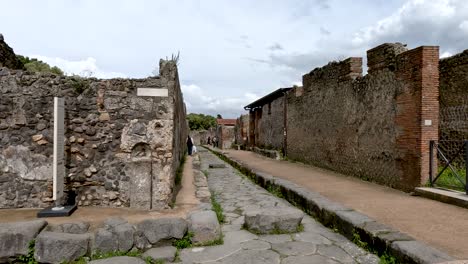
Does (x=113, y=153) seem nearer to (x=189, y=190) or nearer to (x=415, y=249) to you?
(x=189, y=190)

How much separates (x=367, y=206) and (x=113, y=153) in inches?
171

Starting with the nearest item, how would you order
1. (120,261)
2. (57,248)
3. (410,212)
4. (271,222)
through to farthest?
1. (120,261)
2. (57,248)
3. (271,222)
4. (410,212)

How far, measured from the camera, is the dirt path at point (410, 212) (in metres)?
3.62

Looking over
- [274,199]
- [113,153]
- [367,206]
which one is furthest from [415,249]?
[113,153]

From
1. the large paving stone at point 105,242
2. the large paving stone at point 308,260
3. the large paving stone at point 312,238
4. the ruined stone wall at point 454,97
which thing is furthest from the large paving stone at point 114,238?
the ruined stone wall at point 454,97

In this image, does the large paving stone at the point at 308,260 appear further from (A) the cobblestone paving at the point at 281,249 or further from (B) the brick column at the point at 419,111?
(B) the brick column at the point at 419,111

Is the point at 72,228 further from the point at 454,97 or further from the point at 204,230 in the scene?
the point at 454,97

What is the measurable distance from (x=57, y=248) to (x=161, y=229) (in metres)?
1.07

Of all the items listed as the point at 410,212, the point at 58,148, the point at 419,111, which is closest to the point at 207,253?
the point at 58,148

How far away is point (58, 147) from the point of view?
454cm

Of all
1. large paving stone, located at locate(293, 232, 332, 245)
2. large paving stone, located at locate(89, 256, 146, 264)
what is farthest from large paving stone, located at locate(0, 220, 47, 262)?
large paving stone, located at locate(293, 232, 332, 245)

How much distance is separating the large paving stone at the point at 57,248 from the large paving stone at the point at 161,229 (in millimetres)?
671

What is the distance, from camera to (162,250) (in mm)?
3605

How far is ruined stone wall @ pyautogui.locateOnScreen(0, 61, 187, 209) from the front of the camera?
489cm
